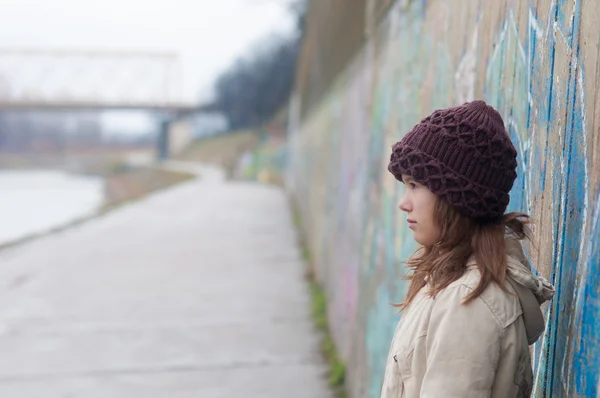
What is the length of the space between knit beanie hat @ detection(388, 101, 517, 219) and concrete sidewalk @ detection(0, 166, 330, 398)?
3.29 m

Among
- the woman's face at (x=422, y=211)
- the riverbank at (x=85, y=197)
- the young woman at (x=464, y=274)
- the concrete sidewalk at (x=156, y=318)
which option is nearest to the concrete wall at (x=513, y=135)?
the young woman at (x=464, y=274)

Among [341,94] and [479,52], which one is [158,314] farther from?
[479,52]

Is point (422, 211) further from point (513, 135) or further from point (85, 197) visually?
point (85, 197)

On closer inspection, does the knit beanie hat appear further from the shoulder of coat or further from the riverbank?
the riverbank

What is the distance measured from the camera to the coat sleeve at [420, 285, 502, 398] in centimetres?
132

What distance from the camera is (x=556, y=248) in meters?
1.58

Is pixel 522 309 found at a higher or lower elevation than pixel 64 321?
higher

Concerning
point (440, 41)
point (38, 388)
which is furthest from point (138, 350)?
point (440, 41)

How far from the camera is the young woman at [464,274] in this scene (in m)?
1.34

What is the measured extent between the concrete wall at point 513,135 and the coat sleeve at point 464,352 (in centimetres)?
20

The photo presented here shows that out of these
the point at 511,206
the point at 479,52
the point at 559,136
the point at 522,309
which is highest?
the point at 479,52

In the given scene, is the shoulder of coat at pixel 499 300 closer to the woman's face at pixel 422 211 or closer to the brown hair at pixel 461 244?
the brown hair at pixel 461 244

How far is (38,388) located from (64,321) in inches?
65.0

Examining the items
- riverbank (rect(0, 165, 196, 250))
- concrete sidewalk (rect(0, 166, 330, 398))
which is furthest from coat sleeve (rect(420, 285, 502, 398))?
riverbank (rect(0, 165, 196, 250))
